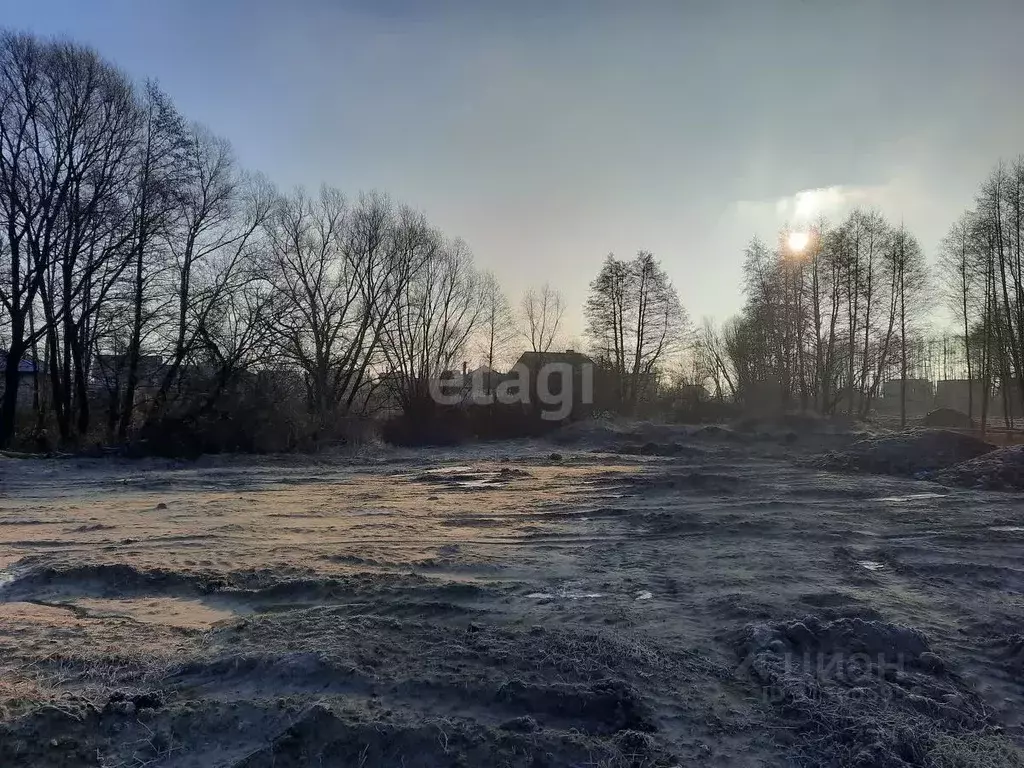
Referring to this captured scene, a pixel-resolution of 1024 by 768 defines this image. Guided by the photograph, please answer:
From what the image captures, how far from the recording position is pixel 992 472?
1477cm

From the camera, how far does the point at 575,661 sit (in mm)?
4492

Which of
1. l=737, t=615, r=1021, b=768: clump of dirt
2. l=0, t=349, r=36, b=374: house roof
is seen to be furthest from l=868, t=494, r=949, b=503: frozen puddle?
l=0, t=349, r=36, b=374: house roof

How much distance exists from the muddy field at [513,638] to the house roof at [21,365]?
1822cm

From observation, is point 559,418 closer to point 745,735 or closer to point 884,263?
point 884,263

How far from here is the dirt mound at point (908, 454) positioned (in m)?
17.5

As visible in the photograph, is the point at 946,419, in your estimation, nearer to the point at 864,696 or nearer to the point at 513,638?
the point at 864,696

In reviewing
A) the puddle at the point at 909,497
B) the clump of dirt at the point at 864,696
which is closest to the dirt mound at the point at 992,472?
the puddle at the point at 909,497

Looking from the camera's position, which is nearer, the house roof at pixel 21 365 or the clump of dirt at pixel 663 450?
the clump of dirt at pixel 663 450

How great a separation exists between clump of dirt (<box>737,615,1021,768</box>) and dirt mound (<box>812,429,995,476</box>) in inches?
556

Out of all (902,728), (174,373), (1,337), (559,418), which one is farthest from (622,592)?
(559,418)

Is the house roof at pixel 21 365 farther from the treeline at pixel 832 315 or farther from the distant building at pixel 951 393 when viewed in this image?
the distant building at pixel 951 393

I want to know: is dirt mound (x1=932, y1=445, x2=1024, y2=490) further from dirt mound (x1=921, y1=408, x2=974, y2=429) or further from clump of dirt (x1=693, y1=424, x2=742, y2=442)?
dirt mound (x1=921, y1=408, x2=974, y2=429)

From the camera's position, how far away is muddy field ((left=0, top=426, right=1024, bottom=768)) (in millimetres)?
3689

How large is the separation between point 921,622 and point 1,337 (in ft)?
101
